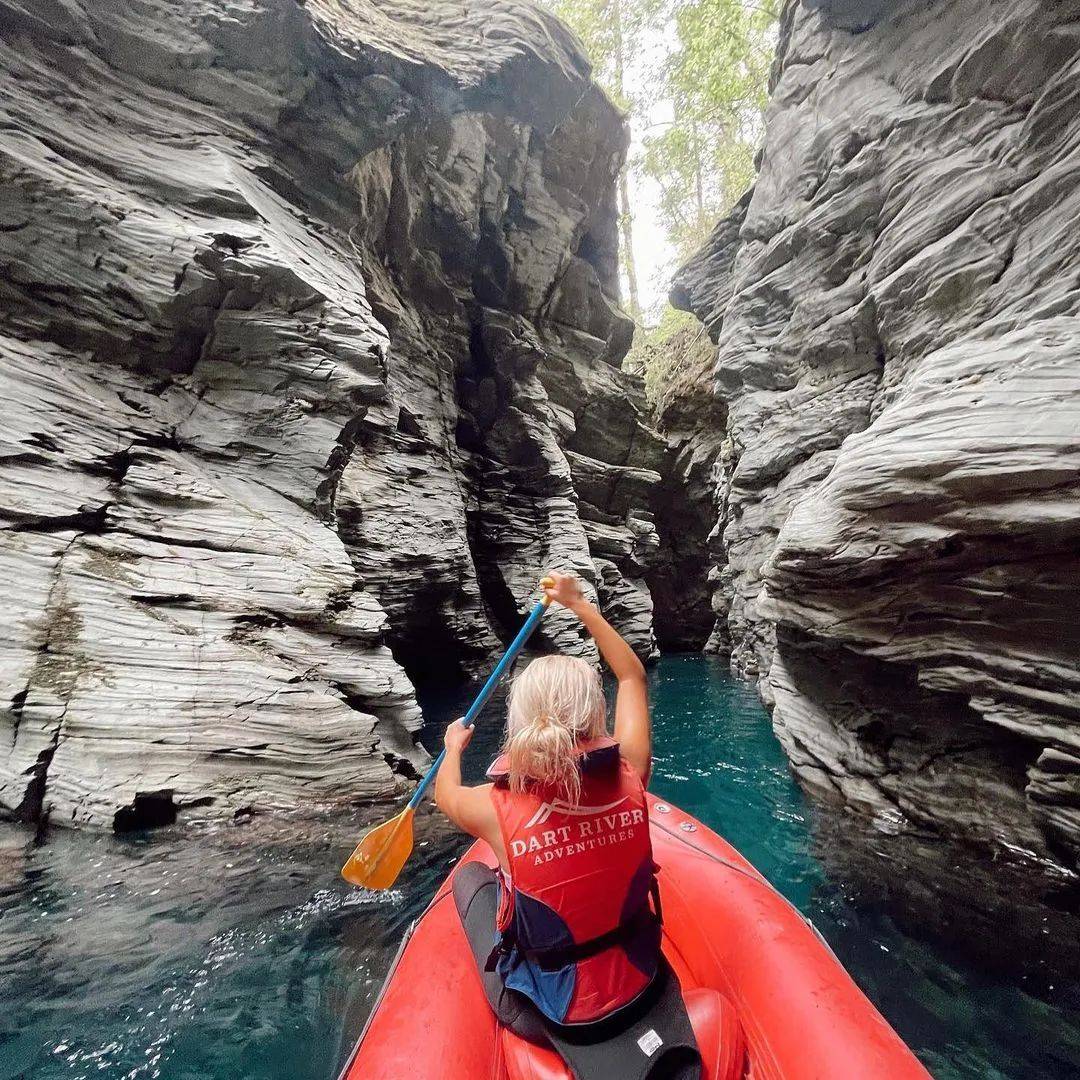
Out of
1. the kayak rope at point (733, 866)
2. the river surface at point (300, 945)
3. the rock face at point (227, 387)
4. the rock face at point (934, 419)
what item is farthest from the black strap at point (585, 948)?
the rock face at point (227, 387)

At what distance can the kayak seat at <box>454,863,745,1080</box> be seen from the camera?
1.63 metres

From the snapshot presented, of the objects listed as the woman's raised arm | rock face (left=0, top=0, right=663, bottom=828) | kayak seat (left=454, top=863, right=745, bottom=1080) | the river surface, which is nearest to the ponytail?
the woman's raised arm

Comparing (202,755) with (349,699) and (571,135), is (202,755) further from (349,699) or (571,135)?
(571,135)

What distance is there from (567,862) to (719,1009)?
86cm

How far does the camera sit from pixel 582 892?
5.85ft

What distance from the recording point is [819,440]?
9.59 meters

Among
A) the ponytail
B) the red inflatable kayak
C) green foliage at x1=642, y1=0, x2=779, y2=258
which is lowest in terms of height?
the red inflatable kayak

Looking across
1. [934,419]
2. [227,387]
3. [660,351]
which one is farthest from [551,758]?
[660,351]

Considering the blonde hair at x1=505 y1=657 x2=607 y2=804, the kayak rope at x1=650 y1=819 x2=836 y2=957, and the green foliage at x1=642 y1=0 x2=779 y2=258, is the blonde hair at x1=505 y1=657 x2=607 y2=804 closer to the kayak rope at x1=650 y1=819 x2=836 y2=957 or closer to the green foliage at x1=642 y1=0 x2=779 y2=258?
the kayak rope at x1=650 y1=819 x2=836 y2=957

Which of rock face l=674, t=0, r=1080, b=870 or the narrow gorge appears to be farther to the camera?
the narrow gorge

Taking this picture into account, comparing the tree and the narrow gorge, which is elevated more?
the tree

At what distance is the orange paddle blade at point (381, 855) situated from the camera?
3.84 m

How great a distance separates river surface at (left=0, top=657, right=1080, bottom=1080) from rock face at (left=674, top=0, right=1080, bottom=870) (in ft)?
2.64

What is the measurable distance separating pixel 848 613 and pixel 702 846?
2918 millimetres
